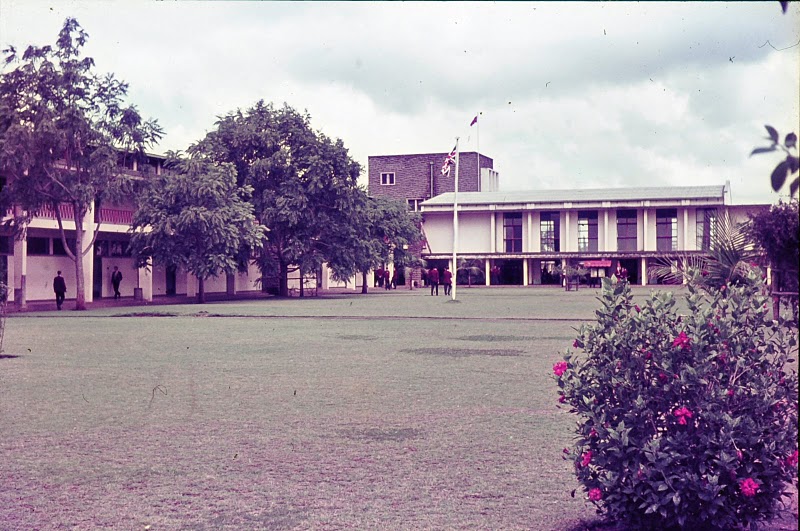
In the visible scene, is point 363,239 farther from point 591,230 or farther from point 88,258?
point 591,230

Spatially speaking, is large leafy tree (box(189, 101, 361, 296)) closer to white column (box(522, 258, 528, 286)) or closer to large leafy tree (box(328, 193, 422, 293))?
large leafy tree (box(328, 193, 422, 293))

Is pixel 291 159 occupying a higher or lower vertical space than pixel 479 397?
higher

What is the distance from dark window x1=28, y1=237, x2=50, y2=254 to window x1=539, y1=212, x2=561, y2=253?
4330 centimetres

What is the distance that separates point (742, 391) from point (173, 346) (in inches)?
601

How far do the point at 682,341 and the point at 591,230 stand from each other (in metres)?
73.7

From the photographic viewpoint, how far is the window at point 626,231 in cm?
7519

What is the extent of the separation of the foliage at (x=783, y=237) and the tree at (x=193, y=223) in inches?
1565

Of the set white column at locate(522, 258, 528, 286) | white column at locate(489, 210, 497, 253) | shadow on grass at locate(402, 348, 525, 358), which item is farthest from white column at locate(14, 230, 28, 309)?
white column at locate(489, 210, 497, 253)

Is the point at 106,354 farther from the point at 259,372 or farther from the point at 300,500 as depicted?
the point at 300,500

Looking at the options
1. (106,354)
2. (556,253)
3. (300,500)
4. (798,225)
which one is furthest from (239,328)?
(556,253)

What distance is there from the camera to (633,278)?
75438mm

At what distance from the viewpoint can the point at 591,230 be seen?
251 ft

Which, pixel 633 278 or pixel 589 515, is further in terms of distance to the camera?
pixel 633 278

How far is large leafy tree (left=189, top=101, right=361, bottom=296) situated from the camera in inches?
1941
